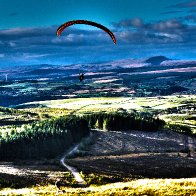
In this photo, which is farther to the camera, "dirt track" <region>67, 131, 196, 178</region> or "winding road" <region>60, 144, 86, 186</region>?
"dirt track" <region>67, 131, 196, 178</region>

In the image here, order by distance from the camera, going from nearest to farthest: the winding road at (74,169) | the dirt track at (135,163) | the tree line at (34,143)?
the winding road at (74,169)
the dirt track at (135,163)
the tree line at (34,143)

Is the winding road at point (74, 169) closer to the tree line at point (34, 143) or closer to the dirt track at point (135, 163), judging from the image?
the dirt track at point (135, 163)

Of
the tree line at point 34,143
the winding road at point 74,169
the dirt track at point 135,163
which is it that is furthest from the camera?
the tree line at point 34,143

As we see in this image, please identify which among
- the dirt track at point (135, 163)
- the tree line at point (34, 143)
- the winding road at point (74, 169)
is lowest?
the dirt track at point (135, 163)

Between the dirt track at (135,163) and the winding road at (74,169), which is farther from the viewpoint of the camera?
the dirt track at (135,163)

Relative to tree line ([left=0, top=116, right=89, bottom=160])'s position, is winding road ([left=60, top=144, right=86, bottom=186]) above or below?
below

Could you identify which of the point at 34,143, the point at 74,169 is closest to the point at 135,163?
the point at 74,169

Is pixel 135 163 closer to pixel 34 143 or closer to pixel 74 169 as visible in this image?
pixel 74 169

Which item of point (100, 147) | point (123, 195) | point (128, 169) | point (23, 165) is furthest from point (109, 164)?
point (123, 195)

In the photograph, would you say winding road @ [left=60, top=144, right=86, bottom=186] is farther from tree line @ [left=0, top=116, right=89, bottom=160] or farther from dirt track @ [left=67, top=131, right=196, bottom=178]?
tree line @ [left=0, top=116, right=89, bottom=160]

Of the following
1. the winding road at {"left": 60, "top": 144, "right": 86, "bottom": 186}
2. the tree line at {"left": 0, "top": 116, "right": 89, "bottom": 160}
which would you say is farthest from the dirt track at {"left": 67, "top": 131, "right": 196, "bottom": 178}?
the tree line at {"left": 0, "top": 116, "right": 89, "bottom": 160}

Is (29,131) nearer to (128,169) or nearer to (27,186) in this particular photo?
(128,169)

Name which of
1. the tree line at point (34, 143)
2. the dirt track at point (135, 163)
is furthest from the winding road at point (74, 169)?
the tree line at point (34, 143)
